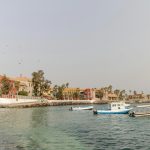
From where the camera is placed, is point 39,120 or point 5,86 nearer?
point 39,120

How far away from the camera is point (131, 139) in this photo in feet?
154

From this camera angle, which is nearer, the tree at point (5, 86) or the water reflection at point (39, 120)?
the water reflection at point (39, 120)

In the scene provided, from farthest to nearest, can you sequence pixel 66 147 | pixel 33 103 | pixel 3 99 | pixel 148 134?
pixel 33 103 < pixel 3 99 < pixel 148 134 < pixel 66 147

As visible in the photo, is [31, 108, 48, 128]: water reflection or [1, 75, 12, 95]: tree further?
[1, 75, 12, 95]: tree

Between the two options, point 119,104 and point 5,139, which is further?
point 119,104

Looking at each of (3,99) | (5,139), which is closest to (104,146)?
(5,139)

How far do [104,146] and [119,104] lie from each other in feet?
215

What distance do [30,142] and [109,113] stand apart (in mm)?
61040

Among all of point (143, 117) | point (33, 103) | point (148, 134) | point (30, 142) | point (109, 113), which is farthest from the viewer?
point (33, 103)

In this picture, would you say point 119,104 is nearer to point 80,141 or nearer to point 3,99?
point 80,141

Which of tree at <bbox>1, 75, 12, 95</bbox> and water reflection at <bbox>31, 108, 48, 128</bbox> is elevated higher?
tree at <bbox>1, 75, 12, 95</bbox>

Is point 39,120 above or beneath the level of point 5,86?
beneath

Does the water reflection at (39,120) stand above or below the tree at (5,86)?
below

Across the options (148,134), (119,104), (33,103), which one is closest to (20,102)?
(33,103)
